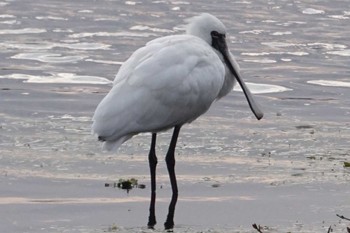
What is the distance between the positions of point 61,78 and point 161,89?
6859 mm

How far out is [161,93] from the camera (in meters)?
9.38

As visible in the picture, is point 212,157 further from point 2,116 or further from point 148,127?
point 2,116

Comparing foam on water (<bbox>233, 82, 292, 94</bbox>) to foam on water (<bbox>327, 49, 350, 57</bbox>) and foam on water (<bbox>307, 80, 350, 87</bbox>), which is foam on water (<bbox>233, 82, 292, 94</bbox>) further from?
foam on water (<bbox>327, 49, 350, 57</bbox>)

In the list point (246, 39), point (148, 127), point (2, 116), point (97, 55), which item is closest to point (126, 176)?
point (148, 127)

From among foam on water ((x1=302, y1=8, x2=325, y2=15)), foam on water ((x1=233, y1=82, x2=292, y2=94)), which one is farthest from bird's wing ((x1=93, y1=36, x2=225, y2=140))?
foam on water ((x1=302, y1=8, x2=325, y2=15))

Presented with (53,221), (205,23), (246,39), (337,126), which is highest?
(205,23)

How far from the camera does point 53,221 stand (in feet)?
28.8

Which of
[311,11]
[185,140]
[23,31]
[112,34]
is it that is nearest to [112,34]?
[112,34]

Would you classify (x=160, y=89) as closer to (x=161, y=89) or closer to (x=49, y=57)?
(x=161, y=89)

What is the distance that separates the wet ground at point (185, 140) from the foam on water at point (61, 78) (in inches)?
1.0

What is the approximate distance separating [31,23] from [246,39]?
3.69 metres

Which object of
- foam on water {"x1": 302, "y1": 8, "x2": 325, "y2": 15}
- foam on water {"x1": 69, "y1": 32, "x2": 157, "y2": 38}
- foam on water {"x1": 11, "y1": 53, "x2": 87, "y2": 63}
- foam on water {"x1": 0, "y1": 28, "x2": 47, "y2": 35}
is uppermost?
foam on water {"x1": 11, "y1": 53, "x2": 87, "y2": 63}

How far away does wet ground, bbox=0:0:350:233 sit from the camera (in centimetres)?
916

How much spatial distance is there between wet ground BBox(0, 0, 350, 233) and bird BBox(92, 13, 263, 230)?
1.50ft
